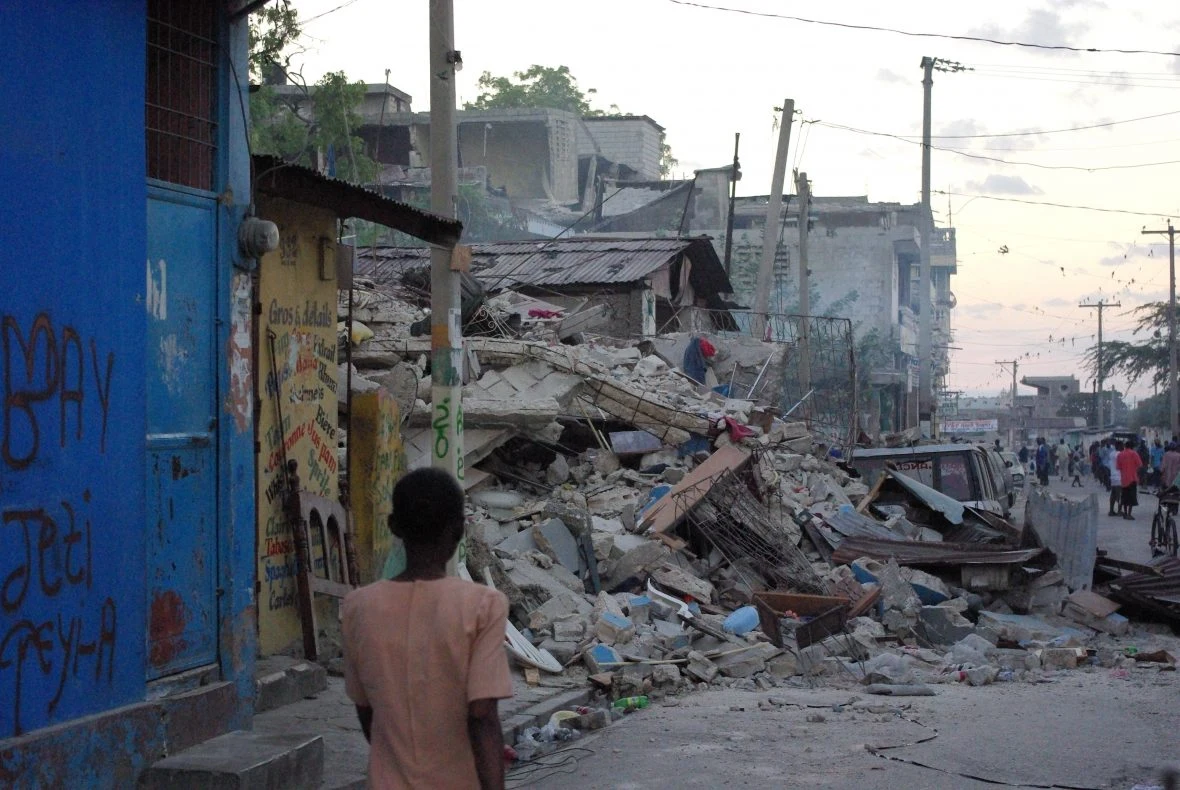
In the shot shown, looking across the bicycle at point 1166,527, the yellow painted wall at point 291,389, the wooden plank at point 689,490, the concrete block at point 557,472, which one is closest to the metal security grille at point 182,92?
the yellow painted wall at point 291,389

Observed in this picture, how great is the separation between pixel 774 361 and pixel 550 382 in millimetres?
8677

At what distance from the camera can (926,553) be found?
1552 centimetres

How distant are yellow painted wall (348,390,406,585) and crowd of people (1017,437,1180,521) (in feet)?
53.9

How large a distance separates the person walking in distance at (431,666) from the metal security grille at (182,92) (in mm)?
4426

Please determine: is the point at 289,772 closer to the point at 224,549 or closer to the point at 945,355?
the point at 224,549

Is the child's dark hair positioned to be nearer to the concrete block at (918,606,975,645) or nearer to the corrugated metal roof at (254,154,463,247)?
the corrugated metal roof at (254,154,463,247)

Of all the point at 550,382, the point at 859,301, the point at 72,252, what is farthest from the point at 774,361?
the point at 859,301

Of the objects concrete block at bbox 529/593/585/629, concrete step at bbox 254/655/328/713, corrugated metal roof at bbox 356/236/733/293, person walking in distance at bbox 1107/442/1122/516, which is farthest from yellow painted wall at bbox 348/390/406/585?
person walking in distance at bbox 1107/442/1122/516

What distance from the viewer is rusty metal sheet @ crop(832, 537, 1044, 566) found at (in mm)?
14969

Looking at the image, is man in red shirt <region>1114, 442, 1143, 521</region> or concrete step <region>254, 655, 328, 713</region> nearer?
concrete step <region>254, 655, 328, 713</region>

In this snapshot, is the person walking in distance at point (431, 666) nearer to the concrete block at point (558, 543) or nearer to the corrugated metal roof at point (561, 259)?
the concrete block at point (558, 543)

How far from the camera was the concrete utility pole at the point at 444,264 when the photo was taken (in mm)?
9641

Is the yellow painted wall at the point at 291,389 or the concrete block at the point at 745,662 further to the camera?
the concrete block at the point at 745,662

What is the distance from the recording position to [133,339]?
20.3ft
